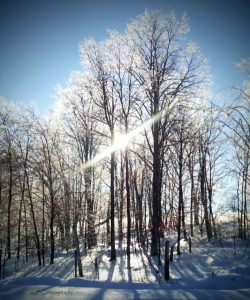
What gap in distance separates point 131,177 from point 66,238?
24.5 feet

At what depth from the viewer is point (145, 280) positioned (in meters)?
11.5

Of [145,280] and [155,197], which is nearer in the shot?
[145,280]

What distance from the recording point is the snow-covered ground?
26.7ft

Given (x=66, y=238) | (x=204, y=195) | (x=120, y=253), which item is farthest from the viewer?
(x=204, y=195)

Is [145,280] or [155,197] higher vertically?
[155,197]

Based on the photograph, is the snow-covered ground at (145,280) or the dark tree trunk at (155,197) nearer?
Answer: the snow-covered ground at (145,280)

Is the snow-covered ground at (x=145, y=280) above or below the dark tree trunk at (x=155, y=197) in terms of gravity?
below

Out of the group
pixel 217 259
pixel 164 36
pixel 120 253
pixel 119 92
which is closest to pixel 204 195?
pixel 120 253

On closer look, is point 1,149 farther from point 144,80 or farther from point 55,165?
point 144,80

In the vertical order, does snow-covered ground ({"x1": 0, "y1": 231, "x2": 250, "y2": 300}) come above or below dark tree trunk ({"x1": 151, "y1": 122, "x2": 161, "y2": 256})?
below

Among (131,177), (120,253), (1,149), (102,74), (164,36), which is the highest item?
(164,36)

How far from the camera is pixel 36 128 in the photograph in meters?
20.8

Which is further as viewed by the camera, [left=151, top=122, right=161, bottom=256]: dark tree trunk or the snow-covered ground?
[left=151, top=122, right=161, bottom=256]: dark tree trunk

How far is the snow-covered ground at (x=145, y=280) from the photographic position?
26.7ft
